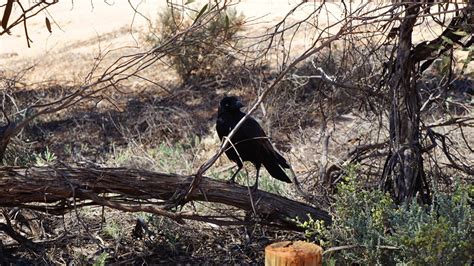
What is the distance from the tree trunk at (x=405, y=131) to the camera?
4848 mm

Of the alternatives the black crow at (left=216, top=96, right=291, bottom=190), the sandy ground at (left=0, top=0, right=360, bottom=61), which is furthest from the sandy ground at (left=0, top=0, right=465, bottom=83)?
the black crow at (left=216, top=96, right=291, bottom=190)

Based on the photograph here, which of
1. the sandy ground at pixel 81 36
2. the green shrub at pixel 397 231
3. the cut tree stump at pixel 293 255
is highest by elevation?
the sandy ground at pixel 81 36

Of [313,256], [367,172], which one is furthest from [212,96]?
[313,256]

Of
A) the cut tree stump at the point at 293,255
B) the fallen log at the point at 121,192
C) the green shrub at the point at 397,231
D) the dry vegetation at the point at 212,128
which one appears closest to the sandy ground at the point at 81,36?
the dry vegetation at the point at 212,128

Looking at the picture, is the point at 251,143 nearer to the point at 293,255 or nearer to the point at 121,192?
the point at 121,192

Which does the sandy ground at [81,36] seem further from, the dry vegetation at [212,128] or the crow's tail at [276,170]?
the crow's tail at [276,170]

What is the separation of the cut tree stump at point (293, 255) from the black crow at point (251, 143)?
237cm

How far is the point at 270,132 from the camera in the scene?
26.3ft

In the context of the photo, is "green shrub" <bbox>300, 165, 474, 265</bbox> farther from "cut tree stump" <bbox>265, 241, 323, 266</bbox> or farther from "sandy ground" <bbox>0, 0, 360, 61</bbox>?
"sandy ground" <bbox>0, 0, 360, 61</bbox>

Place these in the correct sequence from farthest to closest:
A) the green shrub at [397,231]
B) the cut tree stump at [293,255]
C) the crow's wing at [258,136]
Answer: the crow's wing at [258,136] < the green shrub at [397,231] < the cut tree stump at [293,255]

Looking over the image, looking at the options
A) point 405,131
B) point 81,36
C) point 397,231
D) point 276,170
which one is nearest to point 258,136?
point 276,170

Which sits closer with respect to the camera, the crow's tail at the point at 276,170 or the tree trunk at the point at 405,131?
the tree trunk at the point at 405,131

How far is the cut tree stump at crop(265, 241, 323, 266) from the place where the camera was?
9.68 ft

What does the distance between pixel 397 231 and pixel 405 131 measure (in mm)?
1081
